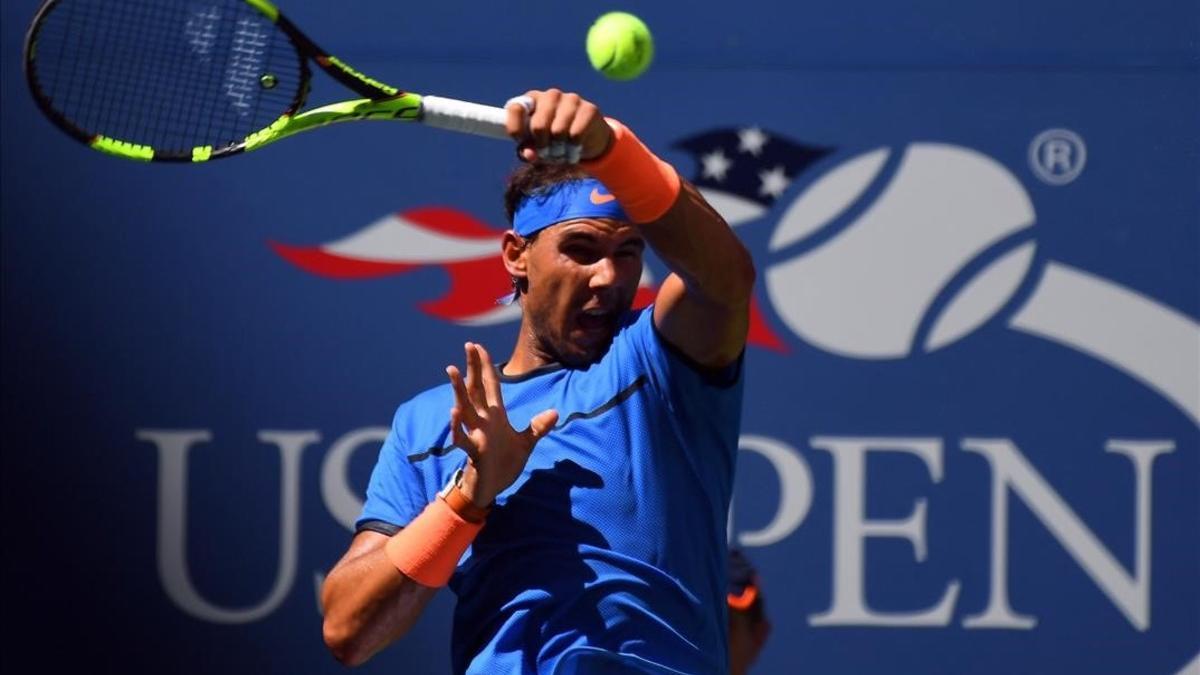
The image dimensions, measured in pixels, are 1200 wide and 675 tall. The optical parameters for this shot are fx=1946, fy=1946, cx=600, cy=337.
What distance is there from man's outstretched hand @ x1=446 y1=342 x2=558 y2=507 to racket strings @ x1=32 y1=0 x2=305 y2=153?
111cm

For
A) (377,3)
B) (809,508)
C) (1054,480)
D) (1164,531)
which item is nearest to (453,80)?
(377,3)

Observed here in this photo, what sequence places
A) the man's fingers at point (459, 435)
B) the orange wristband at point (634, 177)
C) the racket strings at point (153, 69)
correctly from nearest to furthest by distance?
the orange wristband at point (634, 177), the man's fingers at point (459, 435), the racket strings at point (153, 69)

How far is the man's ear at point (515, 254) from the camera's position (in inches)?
111

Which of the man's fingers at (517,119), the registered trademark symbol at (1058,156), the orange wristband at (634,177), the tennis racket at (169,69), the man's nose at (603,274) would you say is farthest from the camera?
the registered trademark symbol at (1058,156)

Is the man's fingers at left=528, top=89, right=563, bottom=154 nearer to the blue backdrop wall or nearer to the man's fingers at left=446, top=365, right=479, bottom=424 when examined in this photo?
the man's fingers at left=446, top=365, right=479, bottom=424

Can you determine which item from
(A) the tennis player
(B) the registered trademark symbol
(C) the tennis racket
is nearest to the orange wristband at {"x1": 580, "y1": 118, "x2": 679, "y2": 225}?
(A) the tennis player

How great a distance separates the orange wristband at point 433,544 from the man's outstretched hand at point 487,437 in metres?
0.04

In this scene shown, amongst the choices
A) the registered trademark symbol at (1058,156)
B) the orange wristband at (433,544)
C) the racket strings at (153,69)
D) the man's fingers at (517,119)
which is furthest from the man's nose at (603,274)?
the registered trademark symbol at (1058,156)

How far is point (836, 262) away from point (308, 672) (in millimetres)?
1433

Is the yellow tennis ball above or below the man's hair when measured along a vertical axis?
above

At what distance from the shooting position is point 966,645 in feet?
13.5

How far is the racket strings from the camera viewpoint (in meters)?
3.60

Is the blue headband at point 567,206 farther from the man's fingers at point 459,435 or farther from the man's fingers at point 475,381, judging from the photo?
the man's fingers at point 459,435

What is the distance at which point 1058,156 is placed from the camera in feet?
13.5
